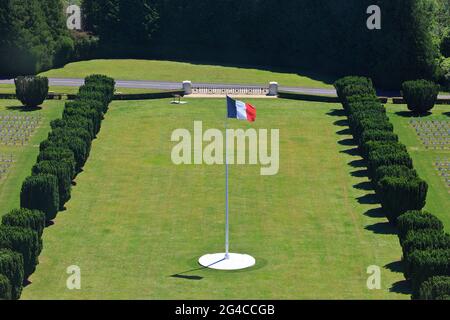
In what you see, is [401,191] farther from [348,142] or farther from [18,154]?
[18,154]

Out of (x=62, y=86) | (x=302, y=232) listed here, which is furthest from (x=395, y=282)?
(x=62, y=86)

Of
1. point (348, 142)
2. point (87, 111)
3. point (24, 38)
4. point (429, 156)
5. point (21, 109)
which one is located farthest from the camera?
point (24, 38)

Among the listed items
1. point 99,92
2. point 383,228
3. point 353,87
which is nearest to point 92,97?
point 99,92

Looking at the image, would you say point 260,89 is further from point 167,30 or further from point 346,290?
point 346,290

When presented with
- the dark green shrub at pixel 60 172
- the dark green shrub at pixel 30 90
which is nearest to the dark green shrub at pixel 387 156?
the dark green shrub at pixel 60 172

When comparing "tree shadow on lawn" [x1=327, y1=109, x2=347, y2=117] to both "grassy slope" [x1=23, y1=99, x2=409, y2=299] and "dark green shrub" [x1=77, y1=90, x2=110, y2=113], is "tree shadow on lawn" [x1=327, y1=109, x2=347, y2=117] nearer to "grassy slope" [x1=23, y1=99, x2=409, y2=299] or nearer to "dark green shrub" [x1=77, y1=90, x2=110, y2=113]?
"grassy slope" [x1=23, y1=99, x2=409, y2=299]

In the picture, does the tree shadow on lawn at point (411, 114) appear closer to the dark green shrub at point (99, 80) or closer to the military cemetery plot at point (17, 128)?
the dark green shrub at point (99, 80)
